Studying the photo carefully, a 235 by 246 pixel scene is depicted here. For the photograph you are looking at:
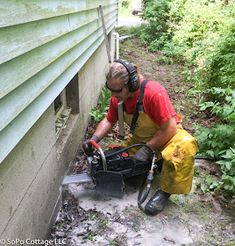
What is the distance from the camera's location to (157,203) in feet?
11.0

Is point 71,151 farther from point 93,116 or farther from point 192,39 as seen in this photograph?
point 192,39

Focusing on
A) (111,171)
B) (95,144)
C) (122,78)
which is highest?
(122,78)

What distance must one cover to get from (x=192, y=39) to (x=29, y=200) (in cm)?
1038

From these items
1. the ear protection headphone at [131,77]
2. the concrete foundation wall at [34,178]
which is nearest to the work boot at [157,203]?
the concrete foundation wall at [34,178]

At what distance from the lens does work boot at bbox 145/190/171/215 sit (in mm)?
3303

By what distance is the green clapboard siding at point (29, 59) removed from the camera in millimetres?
1770

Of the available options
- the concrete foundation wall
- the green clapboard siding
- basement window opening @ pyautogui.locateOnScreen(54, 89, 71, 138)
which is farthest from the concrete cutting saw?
the green clapboard siding

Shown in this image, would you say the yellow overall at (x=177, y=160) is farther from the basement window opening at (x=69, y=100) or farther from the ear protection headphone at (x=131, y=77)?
the basement window opening at (x=69, y=100)

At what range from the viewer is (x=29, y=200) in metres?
2.35

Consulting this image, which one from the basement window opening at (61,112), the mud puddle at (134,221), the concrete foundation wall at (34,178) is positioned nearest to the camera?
the concrete foundation wall at (34,178)

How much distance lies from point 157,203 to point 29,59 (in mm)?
1969

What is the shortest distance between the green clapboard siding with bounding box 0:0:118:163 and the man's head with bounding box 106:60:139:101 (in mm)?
472

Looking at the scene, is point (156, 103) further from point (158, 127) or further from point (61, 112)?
point (61, 112)

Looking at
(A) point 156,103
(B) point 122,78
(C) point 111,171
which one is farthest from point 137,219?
(B) point 122,78
